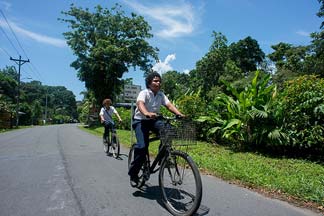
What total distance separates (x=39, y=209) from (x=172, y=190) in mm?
1994

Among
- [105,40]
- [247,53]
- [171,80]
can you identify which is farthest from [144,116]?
[171,80]

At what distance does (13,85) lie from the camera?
7488cm

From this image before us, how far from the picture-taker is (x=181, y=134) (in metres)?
4.21

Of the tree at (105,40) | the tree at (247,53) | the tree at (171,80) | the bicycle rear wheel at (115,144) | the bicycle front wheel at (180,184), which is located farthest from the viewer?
the tree at (171,80)

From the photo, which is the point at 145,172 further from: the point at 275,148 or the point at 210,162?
the point at 275,148

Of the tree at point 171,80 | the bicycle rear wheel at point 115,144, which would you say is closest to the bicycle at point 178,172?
the bicycle rear wheel at point 115,144

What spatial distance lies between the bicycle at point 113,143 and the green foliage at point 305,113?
529 cm

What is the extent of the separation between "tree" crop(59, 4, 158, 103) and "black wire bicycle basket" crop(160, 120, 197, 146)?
107 ft

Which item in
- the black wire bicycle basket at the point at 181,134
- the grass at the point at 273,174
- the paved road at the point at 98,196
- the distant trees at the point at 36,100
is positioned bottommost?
the paved road at the point at 98,196

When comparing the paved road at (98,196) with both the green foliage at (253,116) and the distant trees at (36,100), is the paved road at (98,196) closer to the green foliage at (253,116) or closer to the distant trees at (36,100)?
the green foliage at (253,116)

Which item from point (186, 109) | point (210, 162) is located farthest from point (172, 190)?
point (186, 109)

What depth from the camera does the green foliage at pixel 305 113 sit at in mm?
8125

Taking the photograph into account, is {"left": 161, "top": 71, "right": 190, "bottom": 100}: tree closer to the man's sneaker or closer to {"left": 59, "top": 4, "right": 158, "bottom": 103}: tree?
{"left": 59, "top": 4, "right": 158, "bottom": 103}: tree

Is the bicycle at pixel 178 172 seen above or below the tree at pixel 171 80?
below
